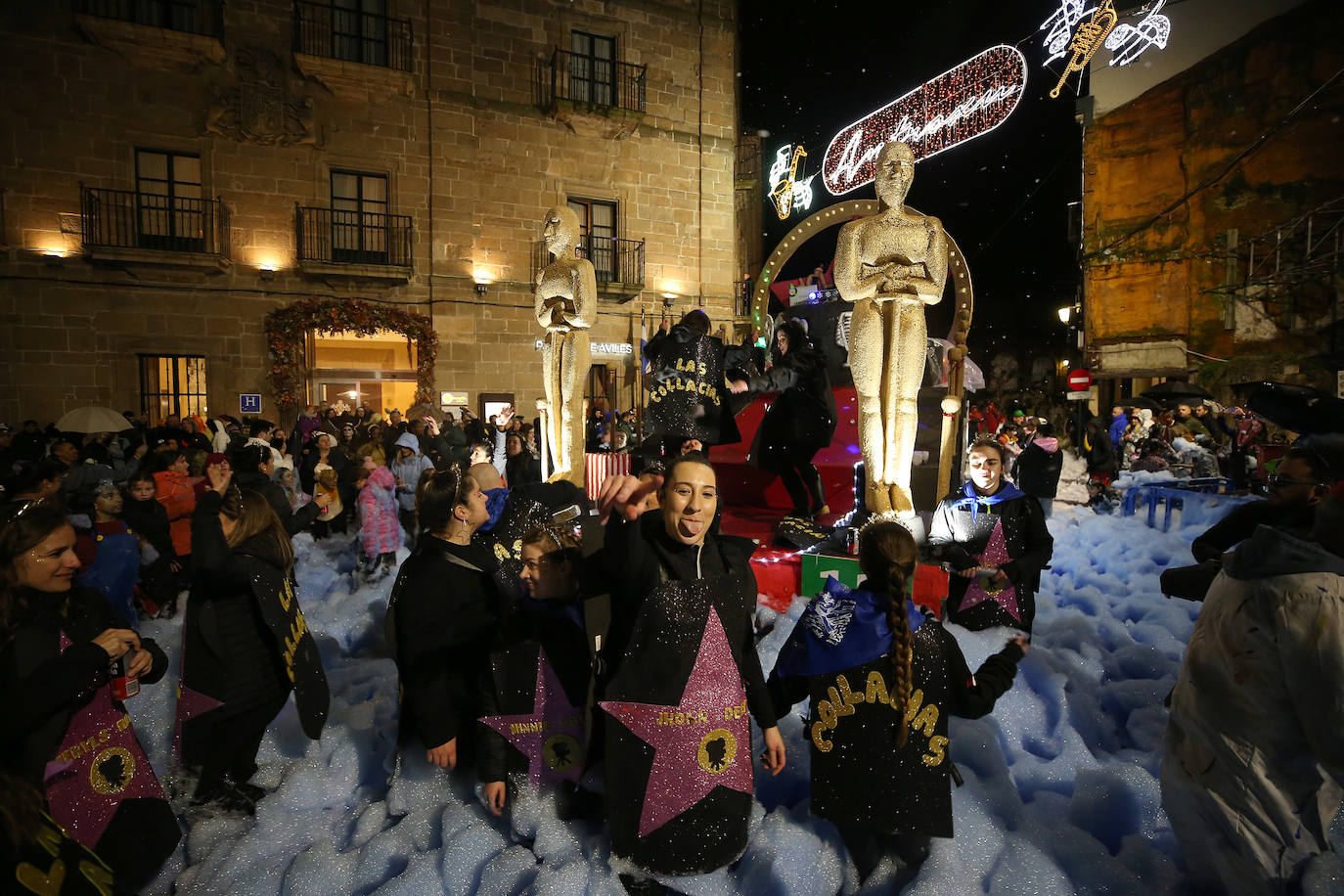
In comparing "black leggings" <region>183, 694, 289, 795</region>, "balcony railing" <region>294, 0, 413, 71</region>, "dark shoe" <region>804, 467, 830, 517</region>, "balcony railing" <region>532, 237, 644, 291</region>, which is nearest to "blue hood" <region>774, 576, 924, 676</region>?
"black leggings" <region>183, 694, 289, 795</region>

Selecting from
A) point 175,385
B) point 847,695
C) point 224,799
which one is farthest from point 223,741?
point 175,385

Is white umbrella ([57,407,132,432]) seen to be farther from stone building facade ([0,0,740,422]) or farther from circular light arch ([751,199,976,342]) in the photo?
circular light arch ([751,199,976,342])

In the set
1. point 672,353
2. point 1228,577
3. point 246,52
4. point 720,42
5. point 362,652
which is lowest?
point 362,652

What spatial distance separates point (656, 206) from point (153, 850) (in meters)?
18.1

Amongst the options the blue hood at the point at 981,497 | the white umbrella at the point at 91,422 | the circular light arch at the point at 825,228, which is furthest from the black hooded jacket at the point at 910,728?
the white umbrella at the point at 91,422

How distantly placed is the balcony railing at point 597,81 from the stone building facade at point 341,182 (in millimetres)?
58

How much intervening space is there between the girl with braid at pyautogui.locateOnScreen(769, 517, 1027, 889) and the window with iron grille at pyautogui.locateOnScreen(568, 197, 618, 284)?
54.2 ft

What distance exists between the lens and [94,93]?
13.8 metres

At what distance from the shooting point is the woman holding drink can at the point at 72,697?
1949 mm

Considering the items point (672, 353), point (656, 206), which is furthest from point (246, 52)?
point (672, 353)

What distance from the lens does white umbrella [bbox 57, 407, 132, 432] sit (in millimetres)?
9102

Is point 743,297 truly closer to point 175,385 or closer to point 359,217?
point 359,217

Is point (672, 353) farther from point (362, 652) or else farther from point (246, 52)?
point (246, 52)

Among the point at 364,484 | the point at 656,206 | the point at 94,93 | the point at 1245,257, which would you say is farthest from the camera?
the point at 656,206
